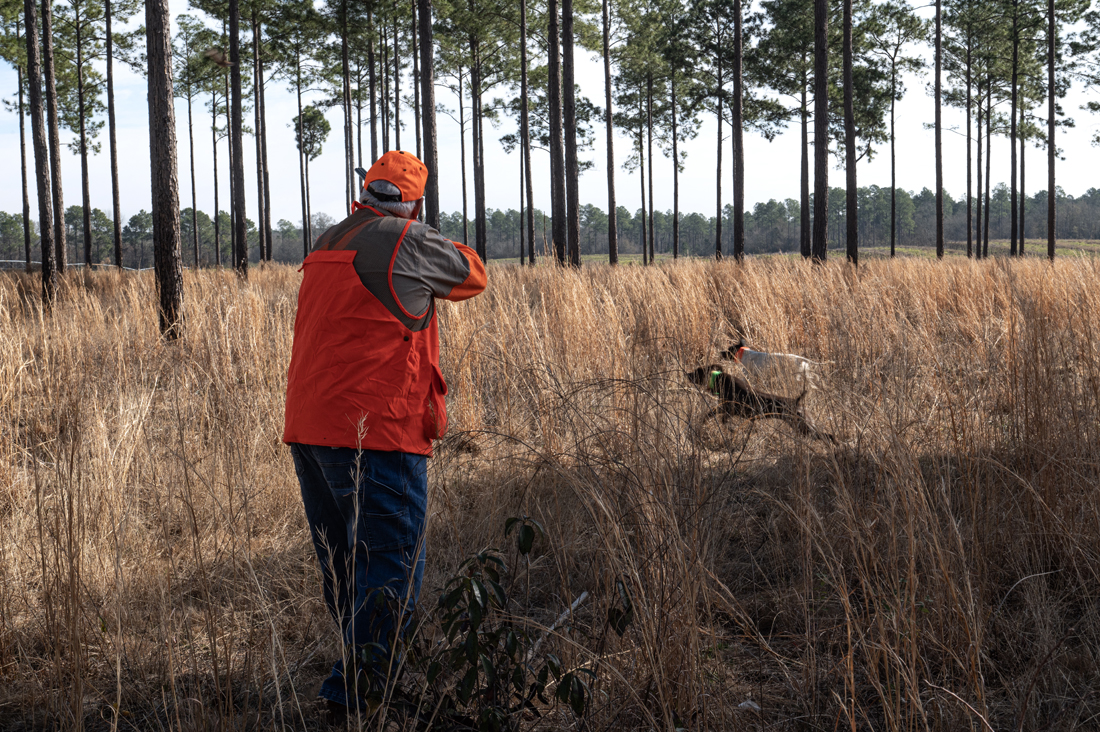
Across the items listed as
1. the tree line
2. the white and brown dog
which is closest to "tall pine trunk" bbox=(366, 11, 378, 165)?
the tree line

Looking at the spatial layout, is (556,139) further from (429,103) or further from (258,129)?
(258,129)

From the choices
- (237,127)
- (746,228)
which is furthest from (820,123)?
(746,228)

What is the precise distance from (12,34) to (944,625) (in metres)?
28.7

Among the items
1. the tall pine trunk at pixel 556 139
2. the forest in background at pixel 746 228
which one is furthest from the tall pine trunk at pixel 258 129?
the forest in background at pixel 746 228

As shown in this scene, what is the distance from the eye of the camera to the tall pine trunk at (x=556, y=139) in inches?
543

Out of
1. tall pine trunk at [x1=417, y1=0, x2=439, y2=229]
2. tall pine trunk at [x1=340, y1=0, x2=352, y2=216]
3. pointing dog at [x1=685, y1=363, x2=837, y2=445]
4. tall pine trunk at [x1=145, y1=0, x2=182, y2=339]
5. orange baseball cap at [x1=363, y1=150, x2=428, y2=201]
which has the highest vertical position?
tall pine trunk at [x1=340, y1=0, x2=352, y2=216]

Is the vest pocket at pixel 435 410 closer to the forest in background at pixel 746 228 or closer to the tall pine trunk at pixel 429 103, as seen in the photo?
the tall pine trunk at pixel 429 103

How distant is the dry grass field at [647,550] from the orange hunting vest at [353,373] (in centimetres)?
28

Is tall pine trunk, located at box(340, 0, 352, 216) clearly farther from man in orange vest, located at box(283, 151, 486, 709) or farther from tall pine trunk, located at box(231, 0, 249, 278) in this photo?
man in orange vest, located at box(283, 151, 486, 709)

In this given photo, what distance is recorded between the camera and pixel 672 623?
1.90 m

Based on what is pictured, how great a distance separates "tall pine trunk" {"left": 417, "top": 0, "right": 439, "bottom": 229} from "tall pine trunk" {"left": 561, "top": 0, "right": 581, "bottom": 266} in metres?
2.59

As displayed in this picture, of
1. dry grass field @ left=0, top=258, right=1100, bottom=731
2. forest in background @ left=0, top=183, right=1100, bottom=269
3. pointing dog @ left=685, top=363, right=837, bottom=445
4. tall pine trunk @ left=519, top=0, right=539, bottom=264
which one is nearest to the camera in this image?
dry grass field @ left=0, top=258, right=1100, bottom=731

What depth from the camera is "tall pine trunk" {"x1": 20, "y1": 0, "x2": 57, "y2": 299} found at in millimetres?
11305

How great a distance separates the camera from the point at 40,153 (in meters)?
13.2
